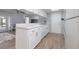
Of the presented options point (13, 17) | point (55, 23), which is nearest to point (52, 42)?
point (55, 23)

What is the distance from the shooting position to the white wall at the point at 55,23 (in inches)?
41.8

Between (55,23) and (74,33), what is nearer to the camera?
(74,33)

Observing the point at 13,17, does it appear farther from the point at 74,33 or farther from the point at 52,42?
the point at 74,33

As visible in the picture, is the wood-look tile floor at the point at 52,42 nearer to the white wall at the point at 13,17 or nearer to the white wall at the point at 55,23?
the white wall at the point at 55,23

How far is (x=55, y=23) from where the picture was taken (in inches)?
43.4

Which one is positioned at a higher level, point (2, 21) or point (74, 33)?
point (2, 21)

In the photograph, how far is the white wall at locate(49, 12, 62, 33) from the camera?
3.48 feet

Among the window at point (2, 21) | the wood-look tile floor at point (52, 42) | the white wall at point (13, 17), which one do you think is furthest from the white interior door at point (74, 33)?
the window at point (2, 21)

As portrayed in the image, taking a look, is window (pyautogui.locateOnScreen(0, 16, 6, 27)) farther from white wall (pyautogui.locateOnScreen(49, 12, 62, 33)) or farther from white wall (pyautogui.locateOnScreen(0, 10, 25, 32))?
white wall (pyautogui.locateOnScreen(49, 12, 62, 33))
